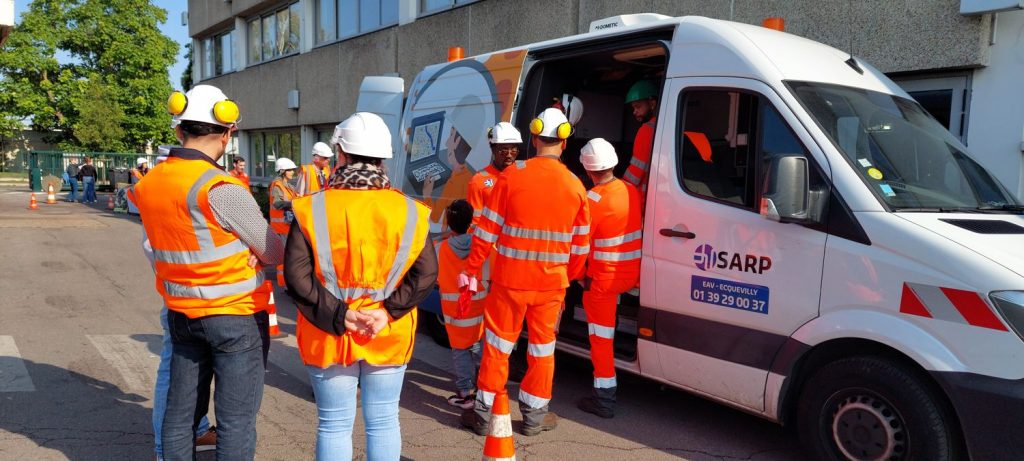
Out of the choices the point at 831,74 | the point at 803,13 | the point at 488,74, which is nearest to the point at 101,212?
the point at 488,74

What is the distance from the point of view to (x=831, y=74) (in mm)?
4051

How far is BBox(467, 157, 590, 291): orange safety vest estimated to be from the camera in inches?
155

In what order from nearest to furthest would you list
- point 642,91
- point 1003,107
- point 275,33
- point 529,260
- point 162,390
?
1. point 162,390
2. point 529,260
3. point 642,91
4. point 1003,107
5. point 275,33

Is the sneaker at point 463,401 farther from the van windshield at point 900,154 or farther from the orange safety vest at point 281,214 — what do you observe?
the orange safety vest at point 281,214

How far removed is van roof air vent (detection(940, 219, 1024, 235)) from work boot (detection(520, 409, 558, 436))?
2.44 m

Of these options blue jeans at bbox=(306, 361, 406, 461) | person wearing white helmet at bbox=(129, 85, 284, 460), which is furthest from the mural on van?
blue jeans at bbox=(306, 361, 406, 461)

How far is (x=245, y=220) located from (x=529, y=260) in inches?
Answer: 64.5

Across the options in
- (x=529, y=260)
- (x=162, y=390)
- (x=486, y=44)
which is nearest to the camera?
(x=162, y=390)

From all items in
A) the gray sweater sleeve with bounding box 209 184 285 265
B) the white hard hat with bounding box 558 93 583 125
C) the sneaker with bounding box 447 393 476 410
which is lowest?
the sneaker with bounding box 447 393 476 410

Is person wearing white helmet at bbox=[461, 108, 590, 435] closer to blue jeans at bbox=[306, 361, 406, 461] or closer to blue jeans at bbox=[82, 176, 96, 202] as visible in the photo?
blue jeans at bbox=[306, 361, 406, 461]

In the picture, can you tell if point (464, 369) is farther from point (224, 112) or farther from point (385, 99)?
point (385, 99)

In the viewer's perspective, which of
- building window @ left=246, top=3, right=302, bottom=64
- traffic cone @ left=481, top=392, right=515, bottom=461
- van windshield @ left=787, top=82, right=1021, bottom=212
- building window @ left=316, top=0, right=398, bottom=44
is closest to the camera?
traffic cone @ left=481, top=392, right=515, bottom=461

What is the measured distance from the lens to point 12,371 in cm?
512

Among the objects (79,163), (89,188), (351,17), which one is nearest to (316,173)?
(351,17)
